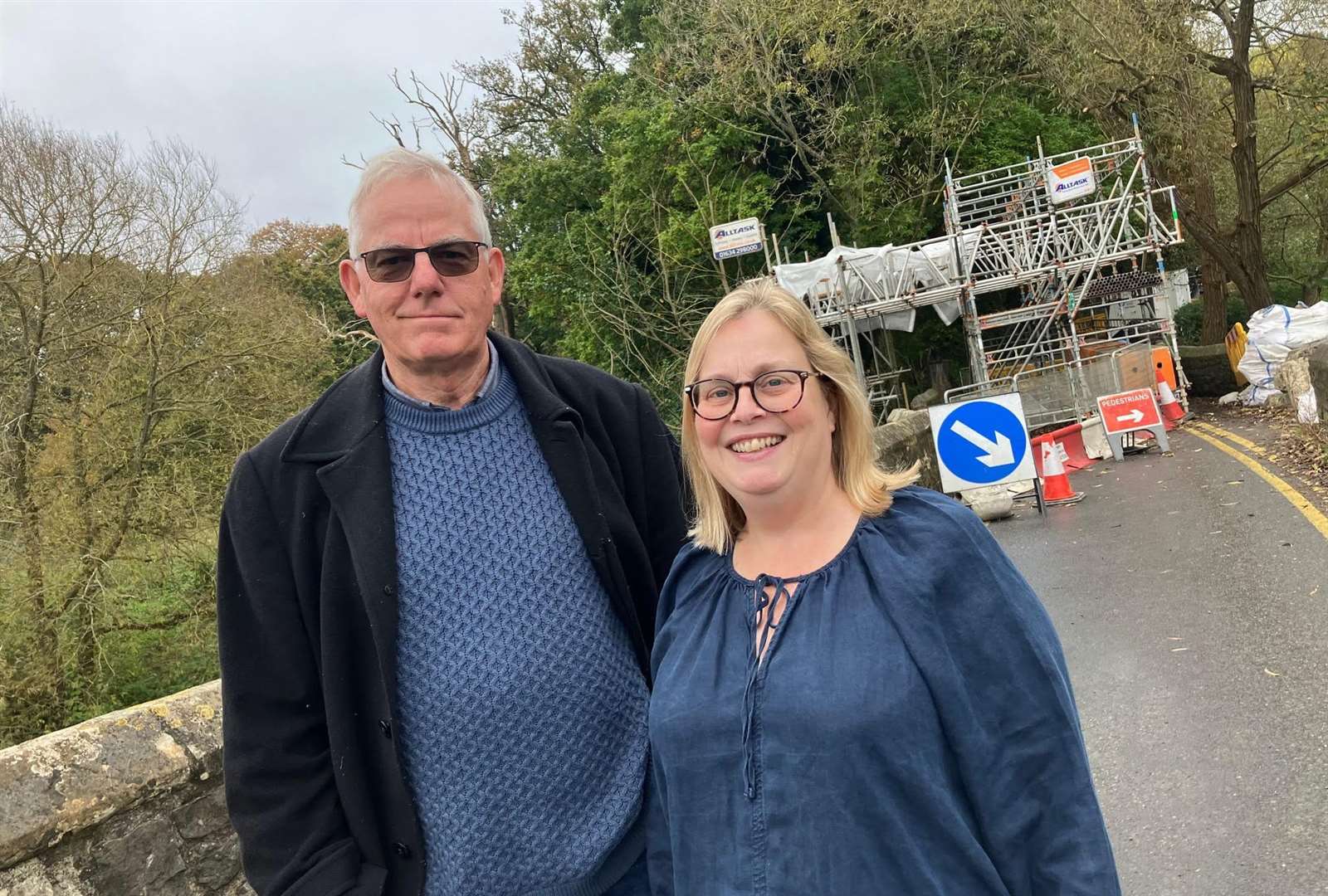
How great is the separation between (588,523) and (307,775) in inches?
31.7

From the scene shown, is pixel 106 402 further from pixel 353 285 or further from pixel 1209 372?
pixel 1209 372

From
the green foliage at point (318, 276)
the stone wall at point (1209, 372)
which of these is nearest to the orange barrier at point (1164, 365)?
the stone wall at point (1209, 372)

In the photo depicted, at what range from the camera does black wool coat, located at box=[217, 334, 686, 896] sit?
2.10 metres

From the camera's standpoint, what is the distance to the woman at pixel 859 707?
165 centimetres

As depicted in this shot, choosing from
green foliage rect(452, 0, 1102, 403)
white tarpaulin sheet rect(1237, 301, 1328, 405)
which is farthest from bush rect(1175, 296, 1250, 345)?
white tarpaulin sheet rect(1237, 301, 1328, 405)

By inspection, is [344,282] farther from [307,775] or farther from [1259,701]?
[1259,701]

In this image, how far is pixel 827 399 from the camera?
81.7 inches

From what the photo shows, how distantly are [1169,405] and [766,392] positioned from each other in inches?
701

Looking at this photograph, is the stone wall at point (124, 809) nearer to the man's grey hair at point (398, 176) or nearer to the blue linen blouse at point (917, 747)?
the man's grey hair at point (398, 176)

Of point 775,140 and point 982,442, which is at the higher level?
point 775,140

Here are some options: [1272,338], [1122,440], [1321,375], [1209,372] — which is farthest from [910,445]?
[1209,372]

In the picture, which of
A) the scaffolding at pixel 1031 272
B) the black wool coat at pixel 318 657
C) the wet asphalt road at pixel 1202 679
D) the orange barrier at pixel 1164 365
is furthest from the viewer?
the scaffolding at pixel 1031 272

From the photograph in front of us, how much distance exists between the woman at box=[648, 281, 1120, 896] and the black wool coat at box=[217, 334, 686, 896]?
0.49 m

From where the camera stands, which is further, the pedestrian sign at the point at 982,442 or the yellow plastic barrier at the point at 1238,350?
the yellow plastic barrier at the point at 1238,350
